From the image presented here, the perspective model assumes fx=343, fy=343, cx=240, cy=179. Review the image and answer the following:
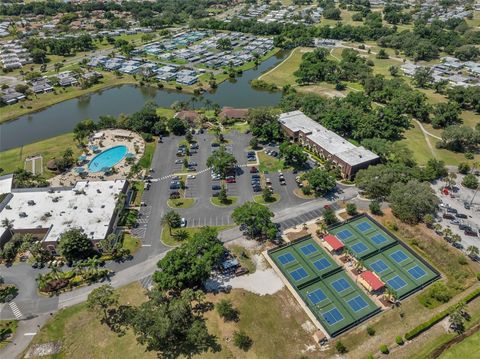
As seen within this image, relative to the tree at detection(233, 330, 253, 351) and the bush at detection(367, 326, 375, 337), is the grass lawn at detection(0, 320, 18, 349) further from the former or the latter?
the bush at detection(367, 326, 375, 337)

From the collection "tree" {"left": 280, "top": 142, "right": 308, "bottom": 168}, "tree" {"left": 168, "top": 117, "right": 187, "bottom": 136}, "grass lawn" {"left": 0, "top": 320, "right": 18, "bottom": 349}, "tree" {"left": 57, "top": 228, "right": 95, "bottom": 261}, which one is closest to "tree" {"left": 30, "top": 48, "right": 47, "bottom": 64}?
"tree" {"left": 168, "top": 117, "right": 187, "bottom": 136}

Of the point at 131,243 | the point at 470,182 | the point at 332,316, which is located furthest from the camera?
the point at 470,182

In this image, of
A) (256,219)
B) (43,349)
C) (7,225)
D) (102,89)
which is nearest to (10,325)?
(43,349)

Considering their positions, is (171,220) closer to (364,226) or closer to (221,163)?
(221,163)

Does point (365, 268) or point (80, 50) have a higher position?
point (80, 50)

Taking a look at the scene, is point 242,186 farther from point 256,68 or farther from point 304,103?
point 256,68

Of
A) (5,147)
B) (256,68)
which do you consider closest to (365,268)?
(5,147)

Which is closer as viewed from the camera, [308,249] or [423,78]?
[308,249]
